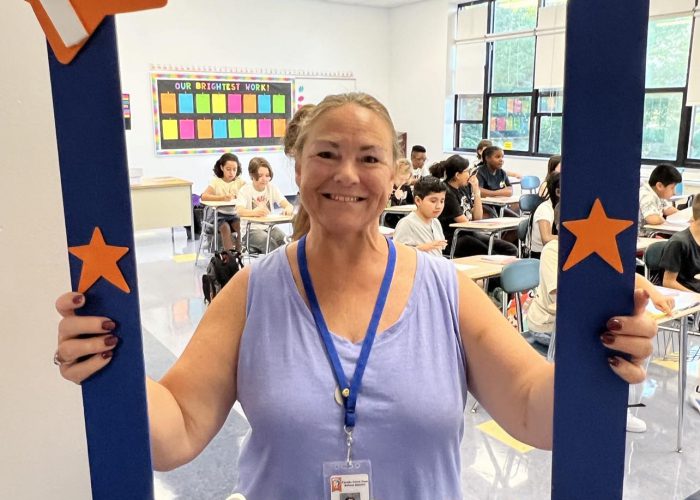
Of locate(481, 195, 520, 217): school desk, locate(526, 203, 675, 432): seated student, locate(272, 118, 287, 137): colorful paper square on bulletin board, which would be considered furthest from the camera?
locate(272, 118, 287, 137): colorful paper square on bulletin board

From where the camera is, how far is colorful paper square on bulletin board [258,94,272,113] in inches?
380

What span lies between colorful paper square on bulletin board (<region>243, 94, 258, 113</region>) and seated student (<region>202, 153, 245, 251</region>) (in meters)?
2.96

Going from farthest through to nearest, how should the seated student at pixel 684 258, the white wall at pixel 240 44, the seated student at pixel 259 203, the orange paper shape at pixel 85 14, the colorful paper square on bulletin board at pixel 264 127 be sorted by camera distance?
the colorful paper square on bulletin board at pixel 264 127 → the white wall at pixel 240 44 → the seated student at pixel 259 203 → the seated student at pixel 684 258 → the orange paper shape at pixel 85 14

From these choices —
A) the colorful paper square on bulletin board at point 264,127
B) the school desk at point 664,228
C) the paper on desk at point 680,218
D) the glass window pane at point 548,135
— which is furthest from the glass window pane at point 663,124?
the colorful paper square on bulletin board at point 264,127

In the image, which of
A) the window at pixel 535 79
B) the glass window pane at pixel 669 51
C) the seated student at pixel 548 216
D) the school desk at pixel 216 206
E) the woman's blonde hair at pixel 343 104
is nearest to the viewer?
the woman's blonde hair at pixel 343 104

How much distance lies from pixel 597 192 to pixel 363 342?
0.44 m

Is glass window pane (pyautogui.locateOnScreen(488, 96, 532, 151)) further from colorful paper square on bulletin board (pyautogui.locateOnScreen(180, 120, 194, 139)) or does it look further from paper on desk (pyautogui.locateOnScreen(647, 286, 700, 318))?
paper on desk (pyautogui.locateOnScreen(647, 286, 700, 318))

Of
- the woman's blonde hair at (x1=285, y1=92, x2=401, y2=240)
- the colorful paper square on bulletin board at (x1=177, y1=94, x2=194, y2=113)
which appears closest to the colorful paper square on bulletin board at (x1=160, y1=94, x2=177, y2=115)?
the colorful paper square on bulletin board at (x1=177, y1=94, x2=194, y2=113)

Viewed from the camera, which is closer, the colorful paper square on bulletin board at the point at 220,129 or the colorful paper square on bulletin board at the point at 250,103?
the colorful paper square on bulletin board at the point at 220,129

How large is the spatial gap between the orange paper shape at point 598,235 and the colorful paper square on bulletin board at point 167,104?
28.5 feet

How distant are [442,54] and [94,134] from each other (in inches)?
388

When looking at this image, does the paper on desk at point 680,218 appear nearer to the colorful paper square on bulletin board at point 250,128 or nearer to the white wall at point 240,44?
the white wall at point 240,44

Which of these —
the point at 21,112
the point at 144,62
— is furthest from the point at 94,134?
the point at 144,62

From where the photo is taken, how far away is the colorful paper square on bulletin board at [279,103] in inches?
385
